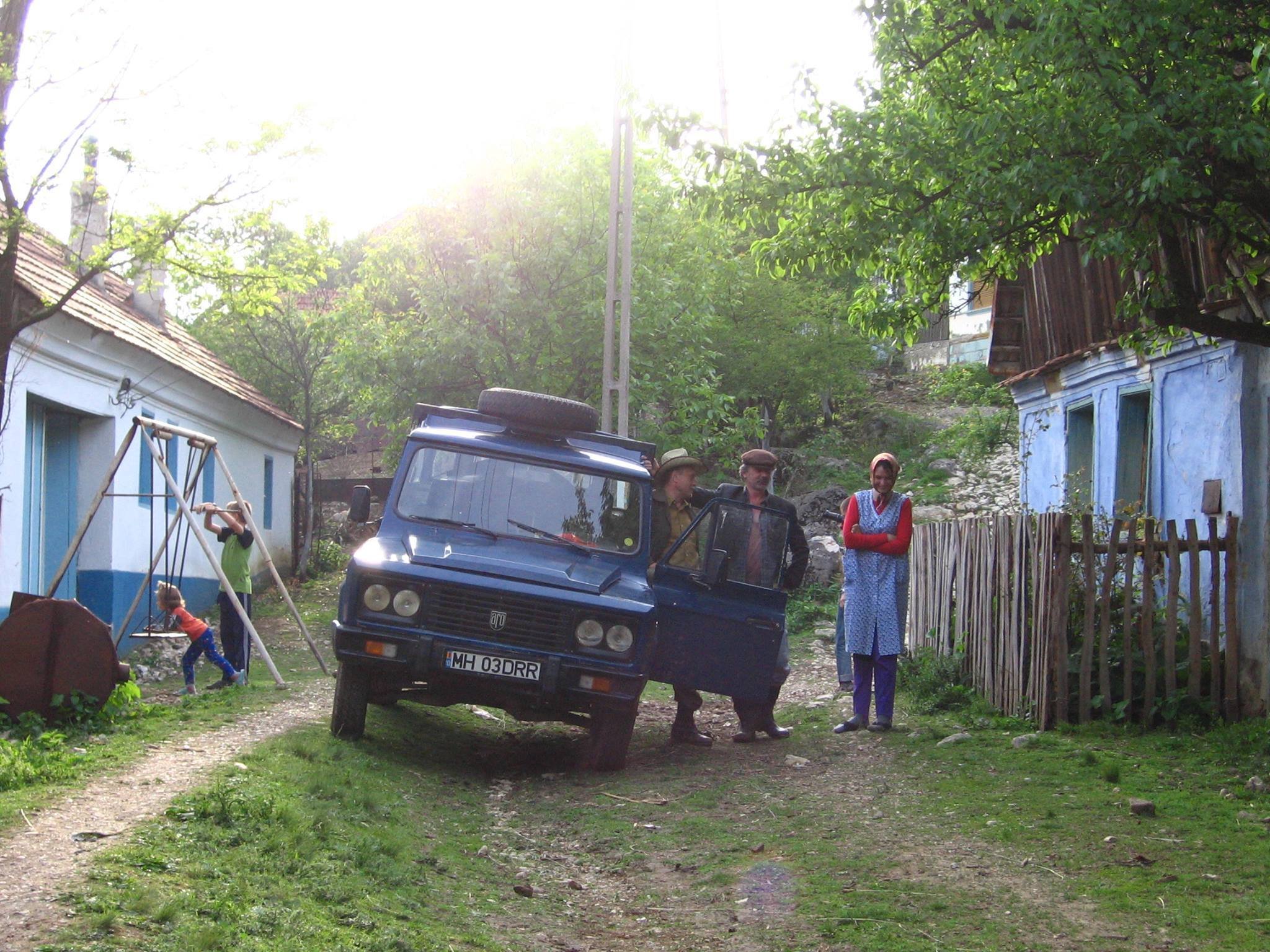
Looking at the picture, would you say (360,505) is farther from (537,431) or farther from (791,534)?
(791,534)

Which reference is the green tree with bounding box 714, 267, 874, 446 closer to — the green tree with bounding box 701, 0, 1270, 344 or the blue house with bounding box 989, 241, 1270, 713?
the blue house with bounding box 989, 241, 1270, 713

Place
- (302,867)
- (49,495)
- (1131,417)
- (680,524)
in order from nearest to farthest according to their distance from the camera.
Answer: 1. (302,867)
2. (680,524)
3. (1131,417)
4. (49,495)

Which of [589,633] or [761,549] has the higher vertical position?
[761,549]

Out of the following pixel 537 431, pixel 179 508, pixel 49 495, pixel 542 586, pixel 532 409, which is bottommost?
pixel 542 586

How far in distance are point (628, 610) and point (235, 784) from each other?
2.42 m

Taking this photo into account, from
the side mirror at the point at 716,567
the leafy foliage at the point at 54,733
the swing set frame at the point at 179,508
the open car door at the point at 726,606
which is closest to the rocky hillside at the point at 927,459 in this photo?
the swing set frame at the point at 179,508

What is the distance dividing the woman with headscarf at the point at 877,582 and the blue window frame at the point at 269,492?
1787 cm

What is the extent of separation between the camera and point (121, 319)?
55.8 ft

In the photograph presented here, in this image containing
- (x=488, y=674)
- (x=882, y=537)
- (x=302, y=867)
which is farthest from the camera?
(x=882, y=537)

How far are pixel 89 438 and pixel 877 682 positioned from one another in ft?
33.4

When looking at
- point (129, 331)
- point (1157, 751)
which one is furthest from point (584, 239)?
point (1157, 751)

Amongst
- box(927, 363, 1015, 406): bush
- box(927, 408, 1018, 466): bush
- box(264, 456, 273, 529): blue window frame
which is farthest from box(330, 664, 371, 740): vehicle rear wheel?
box(927, 363, 1015, 406): bush

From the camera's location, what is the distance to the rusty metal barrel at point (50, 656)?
27.2 feet

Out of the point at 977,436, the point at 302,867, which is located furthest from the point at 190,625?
the point at 977,436
